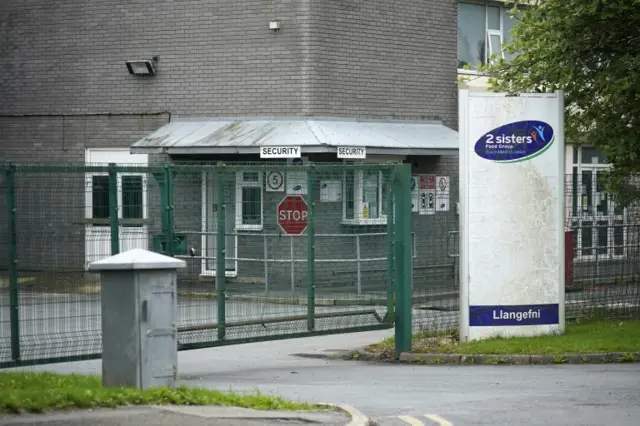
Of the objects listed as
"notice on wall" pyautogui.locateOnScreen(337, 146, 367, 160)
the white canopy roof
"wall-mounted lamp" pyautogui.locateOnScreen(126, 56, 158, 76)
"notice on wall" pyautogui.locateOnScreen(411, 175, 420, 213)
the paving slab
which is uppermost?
"wall-mounted lamp" pyautogui.locateOnScreen(126, 56, 158, 76)

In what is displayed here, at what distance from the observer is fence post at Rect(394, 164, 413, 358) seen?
15078 mm

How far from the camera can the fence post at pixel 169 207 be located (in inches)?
548

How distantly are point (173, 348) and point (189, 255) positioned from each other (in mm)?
3467

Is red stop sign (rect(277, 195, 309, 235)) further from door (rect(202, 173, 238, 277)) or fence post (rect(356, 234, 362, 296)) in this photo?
fence post (rect(356, 234, 362, 296))

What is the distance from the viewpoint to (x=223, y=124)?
26.4 meters

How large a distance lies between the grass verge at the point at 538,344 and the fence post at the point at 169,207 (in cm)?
337

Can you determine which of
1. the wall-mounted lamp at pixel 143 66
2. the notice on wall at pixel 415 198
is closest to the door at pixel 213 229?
the notice on wall at pixel 415 198

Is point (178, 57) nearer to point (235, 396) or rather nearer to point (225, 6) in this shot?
point (225, 6)

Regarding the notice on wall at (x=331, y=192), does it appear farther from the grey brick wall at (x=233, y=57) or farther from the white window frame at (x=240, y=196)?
the grey brick wall at (x=233, y=57)

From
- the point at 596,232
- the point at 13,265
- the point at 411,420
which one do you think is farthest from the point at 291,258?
Result: the point at 596,232

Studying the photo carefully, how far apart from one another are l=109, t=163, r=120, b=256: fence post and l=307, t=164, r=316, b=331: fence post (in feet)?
7.98

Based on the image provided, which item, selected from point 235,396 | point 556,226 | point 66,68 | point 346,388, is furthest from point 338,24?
point 235,396

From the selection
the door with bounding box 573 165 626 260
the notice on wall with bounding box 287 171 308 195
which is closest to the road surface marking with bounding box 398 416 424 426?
the notice on wall with bounding box 287 171 308 195

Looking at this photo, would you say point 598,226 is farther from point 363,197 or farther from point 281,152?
point 281,152
